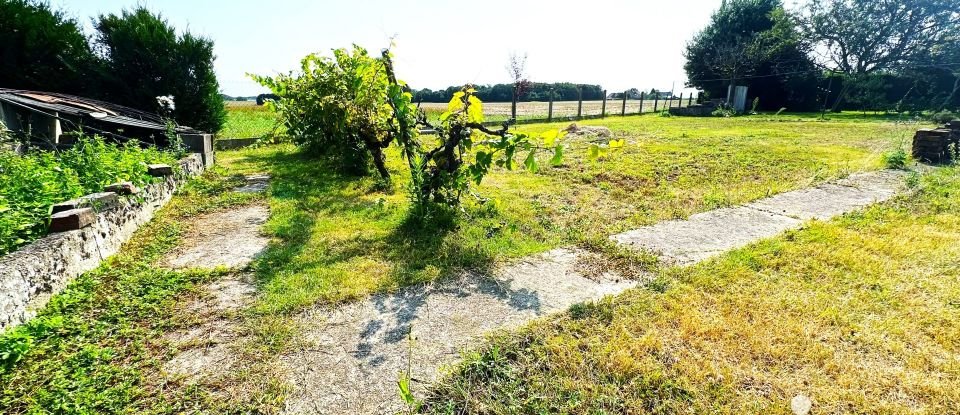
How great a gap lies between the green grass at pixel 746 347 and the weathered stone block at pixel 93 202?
107 inches

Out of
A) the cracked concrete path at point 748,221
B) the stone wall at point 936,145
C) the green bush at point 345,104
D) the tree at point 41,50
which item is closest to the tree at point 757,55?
the stone wall at point 936,145

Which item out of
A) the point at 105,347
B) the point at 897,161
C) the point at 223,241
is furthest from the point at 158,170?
the point at 897,161

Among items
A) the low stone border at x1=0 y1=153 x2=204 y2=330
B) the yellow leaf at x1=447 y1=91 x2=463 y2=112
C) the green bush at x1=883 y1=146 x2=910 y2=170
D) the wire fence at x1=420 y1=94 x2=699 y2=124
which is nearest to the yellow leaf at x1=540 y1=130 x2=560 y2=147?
the yellow leaf at x1=447 y1=91 x2=463 y2=112

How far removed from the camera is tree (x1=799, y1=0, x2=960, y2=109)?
20.8 m

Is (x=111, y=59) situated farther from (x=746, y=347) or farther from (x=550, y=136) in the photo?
(x=746, y=347)

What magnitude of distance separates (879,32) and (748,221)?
26.6 meters

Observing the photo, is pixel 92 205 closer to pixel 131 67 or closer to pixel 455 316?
pixel 455 316

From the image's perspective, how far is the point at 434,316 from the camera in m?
2.33

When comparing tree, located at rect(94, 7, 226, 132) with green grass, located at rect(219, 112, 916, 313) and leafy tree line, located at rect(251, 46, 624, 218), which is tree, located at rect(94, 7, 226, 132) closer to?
green grass, located at rect(219, 112, 916, 313)

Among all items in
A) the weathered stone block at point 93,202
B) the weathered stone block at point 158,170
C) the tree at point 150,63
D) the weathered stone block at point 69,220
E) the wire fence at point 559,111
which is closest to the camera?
the weathered stone block at point 69,220

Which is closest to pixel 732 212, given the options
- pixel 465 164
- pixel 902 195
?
pixel 902 195

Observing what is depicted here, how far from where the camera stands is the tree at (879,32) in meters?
20.8

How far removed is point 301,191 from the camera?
5.32 m

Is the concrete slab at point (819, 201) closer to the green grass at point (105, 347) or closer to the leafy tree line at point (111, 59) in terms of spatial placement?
the green grass at point (105, 347)
